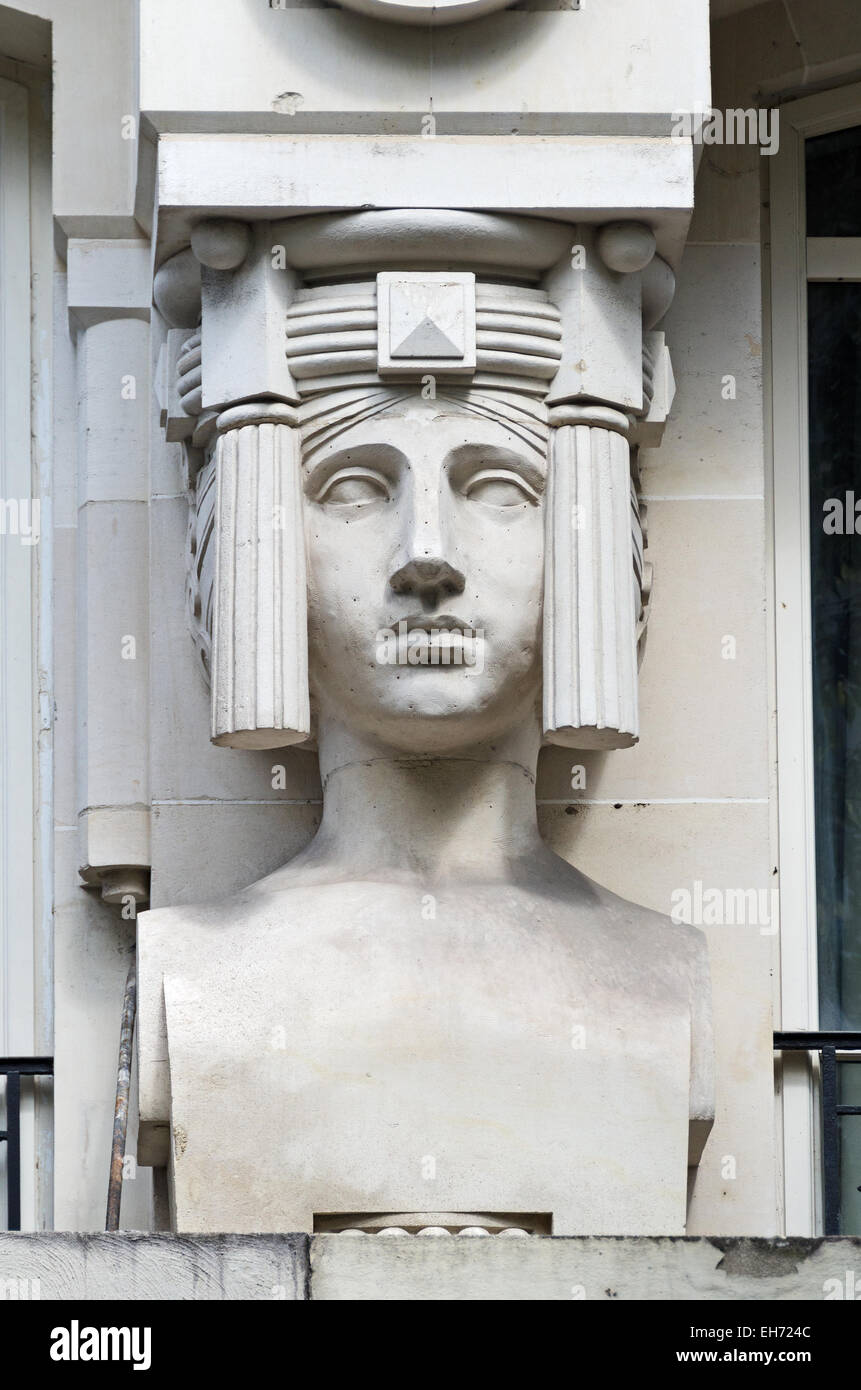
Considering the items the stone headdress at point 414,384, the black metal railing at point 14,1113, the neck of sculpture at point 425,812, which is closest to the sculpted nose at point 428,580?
the stone headdress at point 414,384

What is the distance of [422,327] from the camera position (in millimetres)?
5875

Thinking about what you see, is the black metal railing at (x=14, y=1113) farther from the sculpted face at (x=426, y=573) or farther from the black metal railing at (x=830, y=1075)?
the black metal railing at (x=830, y=1075)

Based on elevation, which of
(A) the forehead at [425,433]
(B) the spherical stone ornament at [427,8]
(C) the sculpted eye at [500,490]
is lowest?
(C) the sculpted eye at [500,490]

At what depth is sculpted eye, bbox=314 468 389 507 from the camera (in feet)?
19.6

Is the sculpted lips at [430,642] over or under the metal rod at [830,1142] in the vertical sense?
over

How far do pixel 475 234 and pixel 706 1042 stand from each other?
5.78 ft

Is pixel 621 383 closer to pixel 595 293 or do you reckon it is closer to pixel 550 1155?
pixel 595 293

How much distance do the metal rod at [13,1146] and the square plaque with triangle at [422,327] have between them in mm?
1947

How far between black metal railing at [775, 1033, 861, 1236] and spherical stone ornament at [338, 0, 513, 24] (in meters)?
2.45

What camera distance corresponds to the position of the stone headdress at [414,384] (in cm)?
583
